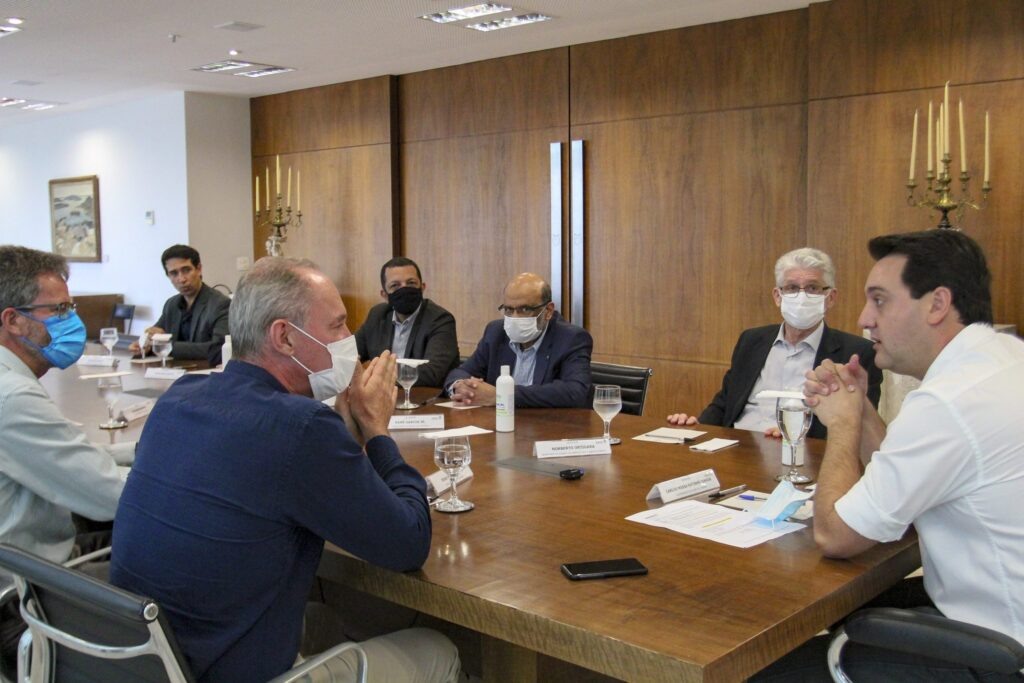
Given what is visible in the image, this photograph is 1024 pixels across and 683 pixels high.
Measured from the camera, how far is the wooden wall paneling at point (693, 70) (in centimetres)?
559

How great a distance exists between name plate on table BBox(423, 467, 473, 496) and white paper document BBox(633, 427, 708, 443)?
2.42 feet

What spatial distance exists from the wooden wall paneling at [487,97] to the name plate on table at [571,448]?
4283 millimetres

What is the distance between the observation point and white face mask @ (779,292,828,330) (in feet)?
11.2

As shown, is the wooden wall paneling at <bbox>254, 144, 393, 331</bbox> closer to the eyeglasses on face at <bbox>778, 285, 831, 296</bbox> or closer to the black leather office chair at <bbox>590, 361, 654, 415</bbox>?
the black leather office chair at <bbox>590, 361, 654, 415</bbox>

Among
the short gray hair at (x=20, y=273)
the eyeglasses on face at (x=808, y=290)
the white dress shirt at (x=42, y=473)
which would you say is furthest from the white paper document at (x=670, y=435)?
the short gray hair at (x=20, y=273)

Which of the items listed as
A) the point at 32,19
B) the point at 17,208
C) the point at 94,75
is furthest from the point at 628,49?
the point at 17,208

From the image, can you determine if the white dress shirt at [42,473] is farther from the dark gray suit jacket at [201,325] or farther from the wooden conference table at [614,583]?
the dark gray suit jacket at [201,325]

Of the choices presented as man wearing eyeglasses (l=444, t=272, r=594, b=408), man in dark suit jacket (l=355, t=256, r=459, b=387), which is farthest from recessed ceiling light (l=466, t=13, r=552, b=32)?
man wearing eyeglasses (l=444, t=272, r=594, b=408)

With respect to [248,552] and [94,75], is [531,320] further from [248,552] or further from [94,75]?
[94,75]

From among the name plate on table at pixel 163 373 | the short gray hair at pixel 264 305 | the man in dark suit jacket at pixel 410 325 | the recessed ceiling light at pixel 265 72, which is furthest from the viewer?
the recessed ceiling light at pixel 265 72

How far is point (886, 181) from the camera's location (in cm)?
512

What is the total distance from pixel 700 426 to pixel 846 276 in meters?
2.57

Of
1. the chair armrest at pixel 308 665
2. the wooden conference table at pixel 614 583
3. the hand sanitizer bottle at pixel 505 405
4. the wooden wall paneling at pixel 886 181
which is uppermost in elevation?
the wooden wall paneling at pixel 886 181

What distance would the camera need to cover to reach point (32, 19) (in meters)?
5.78
